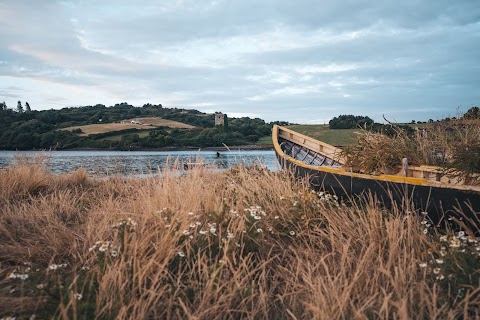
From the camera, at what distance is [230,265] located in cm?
327

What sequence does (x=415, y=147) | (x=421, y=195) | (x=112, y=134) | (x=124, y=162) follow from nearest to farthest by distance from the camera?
(x=421, y=195)
(x=415, y=147)
(x=124, y=162)
(x=112, y=134)

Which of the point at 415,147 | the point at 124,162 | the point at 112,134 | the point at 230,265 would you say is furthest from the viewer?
the point at 112,134

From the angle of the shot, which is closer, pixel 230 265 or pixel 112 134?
pixel 230 265

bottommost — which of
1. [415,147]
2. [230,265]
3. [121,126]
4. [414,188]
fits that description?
[230,265]

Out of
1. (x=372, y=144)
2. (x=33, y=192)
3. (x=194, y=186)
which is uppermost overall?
(x=372, y=144)

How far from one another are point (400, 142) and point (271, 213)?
384 centimetres

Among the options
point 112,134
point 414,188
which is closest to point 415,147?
point 414,188

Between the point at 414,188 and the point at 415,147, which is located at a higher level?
the point at 415,147

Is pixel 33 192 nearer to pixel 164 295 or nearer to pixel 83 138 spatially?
pixel 164 295

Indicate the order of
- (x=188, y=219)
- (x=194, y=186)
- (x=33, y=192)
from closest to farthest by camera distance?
(x=188, y=219), (x=194, y=186), (x=33, y=192)

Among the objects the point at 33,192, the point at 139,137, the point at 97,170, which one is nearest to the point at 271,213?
the point at 33,192

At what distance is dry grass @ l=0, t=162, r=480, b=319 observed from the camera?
2.95 metres

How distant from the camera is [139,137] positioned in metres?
87.3

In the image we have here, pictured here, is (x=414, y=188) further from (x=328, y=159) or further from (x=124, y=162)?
(x=124, y=162)
